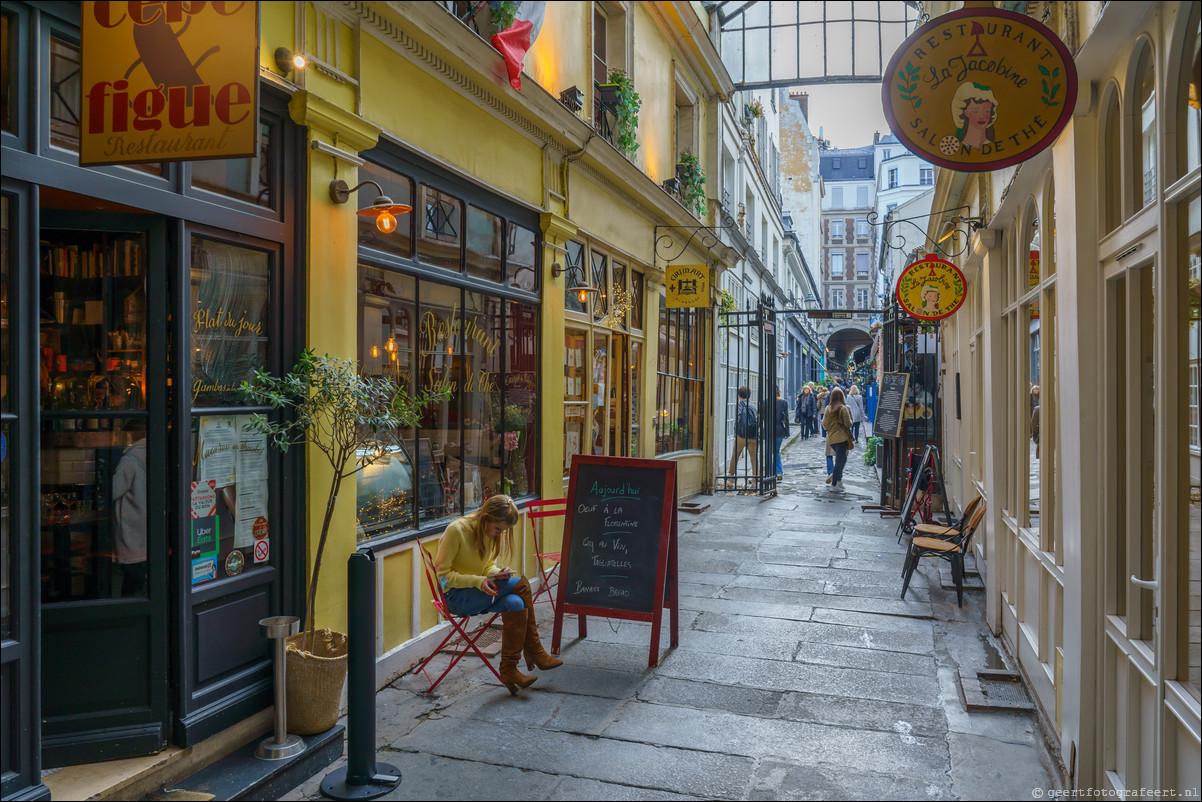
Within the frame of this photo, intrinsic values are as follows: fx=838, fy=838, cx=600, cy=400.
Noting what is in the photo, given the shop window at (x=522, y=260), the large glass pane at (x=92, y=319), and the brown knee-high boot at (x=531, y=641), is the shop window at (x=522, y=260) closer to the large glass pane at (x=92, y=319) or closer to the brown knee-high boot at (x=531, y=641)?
the brown knee-high boot at (x=531, y=641)

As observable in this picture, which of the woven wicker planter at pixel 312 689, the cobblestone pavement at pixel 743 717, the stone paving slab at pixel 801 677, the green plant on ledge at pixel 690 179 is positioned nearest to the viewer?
the cobblestone pavement at pixel 743 717

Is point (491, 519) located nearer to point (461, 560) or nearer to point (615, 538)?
point (461, 560)

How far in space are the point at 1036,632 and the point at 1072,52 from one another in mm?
3603

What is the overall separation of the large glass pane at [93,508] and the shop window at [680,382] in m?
9.40

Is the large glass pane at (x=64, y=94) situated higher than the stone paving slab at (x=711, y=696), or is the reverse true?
the large glass pane at (x=64, y=94)

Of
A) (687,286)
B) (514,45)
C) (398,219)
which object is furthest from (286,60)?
(687,286)

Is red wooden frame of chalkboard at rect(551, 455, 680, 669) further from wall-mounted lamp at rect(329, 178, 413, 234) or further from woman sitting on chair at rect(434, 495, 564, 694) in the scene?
wall-mounted lamp at rect(329, 178, 413, 234)

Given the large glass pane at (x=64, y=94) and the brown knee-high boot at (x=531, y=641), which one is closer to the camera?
the large glass pane at (x=64, y=94)

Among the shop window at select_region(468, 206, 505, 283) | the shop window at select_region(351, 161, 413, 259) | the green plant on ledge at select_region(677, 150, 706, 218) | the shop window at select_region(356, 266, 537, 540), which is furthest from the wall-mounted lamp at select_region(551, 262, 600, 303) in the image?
the green plant on ledge at select_region(677, 150, 706, 218)

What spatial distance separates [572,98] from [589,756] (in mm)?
6756

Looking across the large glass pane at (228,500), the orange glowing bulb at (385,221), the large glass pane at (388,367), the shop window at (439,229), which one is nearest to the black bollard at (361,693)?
the large glass pane at (228,500)

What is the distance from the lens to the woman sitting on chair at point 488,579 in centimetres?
542

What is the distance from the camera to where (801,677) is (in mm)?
5777

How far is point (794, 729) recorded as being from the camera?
4.88 m
